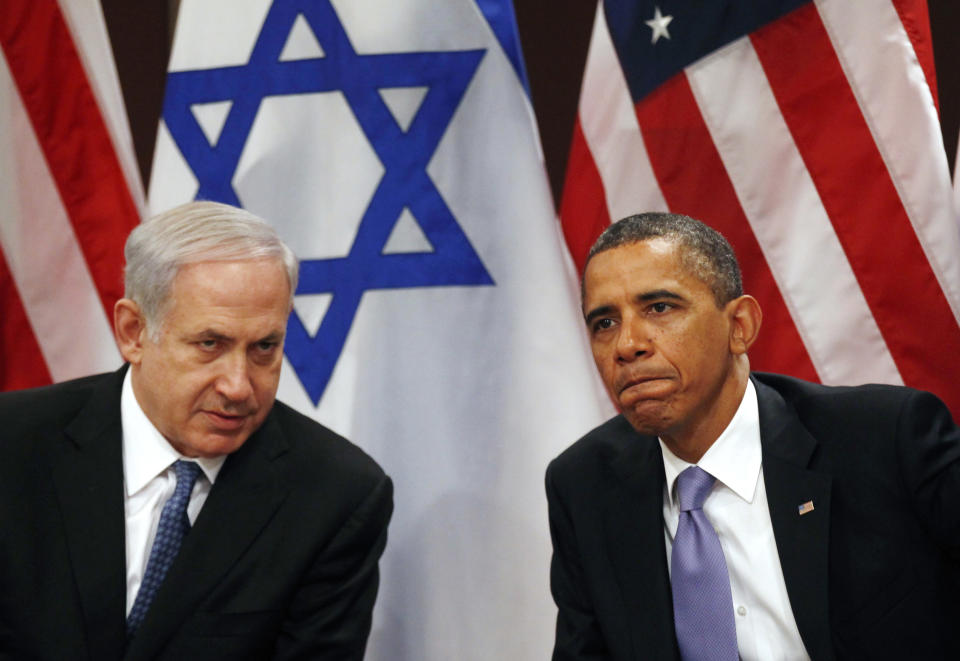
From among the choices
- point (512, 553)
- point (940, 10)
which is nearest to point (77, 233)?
point (512, 553)

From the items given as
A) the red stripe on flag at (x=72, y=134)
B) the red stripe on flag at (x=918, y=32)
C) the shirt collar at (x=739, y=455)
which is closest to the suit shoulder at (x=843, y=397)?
the shirt collar at (x=739, y=455)

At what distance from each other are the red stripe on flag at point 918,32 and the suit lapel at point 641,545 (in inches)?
45.8

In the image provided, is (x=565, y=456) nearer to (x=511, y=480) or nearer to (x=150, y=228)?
(x=511, y=480)

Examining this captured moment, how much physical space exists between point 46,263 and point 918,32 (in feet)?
7.87

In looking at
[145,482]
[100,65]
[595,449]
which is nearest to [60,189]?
[100,65]

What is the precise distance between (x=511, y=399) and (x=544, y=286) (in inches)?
11.9

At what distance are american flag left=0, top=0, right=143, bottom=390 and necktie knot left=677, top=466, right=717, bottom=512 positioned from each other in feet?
5.53

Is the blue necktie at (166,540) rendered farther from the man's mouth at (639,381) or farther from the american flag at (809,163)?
the american flag at (809,163)

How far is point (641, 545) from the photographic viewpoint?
2.20 metres

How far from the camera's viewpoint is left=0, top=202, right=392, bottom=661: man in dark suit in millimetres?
2102

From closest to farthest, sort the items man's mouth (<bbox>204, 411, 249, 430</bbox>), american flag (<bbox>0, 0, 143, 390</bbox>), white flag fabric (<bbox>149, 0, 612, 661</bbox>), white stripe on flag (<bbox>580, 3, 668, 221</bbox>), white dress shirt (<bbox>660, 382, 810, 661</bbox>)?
1. white dress shirt (<bbox>660, 382, 810, 661</bbox>)
2. man's mouth (<bbox>204, 411, 249, 430</bbox>)
3. white flag fabric (<bbox>149, 0, 612, 661</bbox>)
4. white stripe on flag (<bbox>580, 3, 668, 221</bbox>)
5. american flag (<bbox>0, 0, 143, 390</bbox>)

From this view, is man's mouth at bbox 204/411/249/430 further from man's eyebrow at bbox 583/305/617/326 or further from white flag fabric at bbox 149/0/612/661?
man's eyebrow at bbox 583/305/617/326

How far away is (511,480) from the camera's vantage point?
2.71 meters

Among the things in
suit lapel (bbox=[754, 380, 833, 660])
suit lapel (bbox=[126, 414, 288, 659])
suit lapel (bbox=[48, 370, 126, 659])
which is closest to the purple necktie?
suit lapel (bbox=[754, 380, 833, 660])
